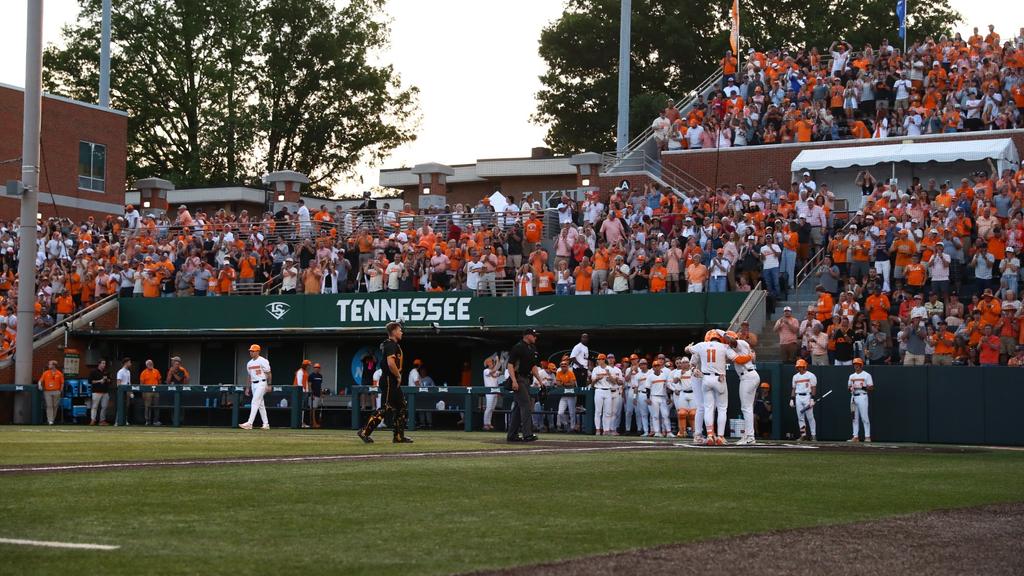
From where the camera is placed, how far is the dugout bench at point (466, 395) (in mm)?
30859

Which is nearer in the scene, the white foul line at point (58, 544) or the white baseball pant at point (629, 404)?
the white foul line at point (58, 544)

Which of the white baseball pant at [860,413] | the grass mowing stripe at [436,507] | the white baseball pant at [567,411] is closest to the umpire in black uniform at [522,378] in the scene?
the grass mowing stripe at [436,507]

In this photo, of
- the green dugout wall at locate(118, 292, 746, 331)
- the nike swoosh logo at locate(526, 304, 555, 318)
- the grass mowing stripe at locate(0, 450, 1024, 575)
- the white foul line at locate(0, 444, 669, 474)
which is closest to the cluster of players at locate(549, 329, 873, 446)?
the green dugout wall at locate(118, 292, 746, 331)

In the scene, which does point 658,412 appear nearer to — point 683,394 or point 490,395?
point 683,394

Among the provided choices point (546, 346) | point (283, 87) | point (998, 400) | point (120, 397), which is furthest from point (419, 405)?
point (283, 87)

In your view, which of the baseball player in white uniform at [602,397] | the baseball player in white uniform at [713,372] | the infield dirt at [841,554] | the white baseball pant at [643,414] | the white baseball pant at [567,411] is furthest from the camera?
the white baseball pant at [567,411]

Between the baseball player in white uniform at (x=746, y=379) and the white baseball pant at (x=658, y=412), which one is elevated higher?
the baseball player in white uniform at (x=746, y=379)

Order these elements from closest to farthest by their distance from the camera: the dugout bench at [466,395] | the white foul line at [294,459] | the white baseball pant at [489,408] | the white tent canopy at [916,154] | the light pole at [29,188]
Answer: the white foul line at [294,459]
the dugout bench at [466,395]
the white baseball pant at [489,408]
the light pole at [29,188]
the white tent canopy at [916,154]

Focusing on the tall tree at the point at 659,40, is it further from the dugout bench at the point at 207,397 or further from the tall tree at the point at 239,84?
the dugout bench at the point at 207,397

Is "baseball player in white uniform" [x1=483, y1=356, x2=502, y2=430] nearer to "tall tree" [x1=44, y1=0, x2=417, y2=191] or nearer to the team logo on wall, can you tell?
the team logo on wall

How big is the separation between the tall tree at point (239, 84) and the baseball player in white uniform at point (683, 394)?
43667 millimetres

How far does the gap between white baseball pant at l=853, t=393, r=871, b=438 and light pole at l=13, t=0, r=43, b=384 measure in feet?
67.0

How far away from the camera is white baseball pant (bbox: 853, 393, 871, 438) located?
2695cm

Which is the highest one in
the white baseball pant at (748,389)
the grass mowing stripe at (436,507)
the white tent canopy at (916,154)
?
the white tent canopy at (916,154)
